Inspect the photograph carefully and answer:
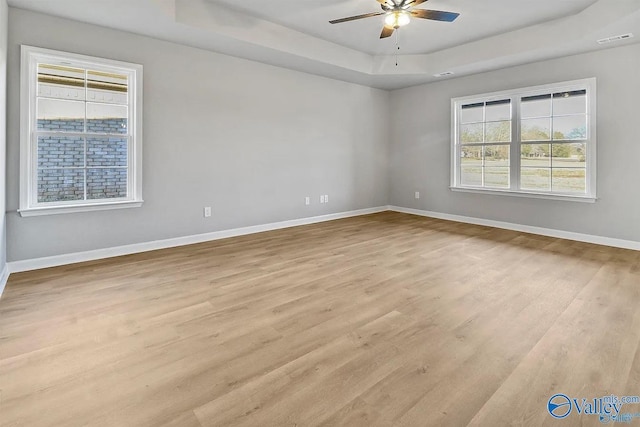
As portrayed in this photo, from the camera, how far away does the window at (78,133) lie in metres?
3.47

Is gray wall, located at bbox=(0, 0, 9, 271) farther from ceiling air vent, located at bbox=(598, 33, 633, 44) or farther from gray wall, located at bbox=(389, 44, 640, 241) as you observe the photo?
ceiling air vent, located at bbox=(598, 33, 633, 44)

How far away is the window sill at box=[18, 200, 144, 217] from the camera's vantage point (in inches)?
136

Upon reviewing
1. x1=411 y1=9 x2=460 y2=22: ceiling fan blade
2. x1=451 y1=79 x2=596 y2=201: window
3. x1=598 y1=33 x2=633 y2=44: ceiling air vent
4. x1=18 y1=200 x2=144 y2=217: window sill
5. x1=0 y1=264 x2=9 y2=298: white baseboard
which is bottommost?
x1=0 y1=264 x2=9 y2=298: white baseboard

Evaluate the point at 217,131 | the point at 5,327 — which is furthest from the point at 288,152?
the point at 5,327

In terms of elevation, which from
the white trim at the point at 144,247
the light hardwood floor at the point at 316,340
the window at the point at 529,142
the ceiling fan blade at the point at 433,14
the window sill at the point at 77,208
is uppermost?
the ceiling fan blade at the point at 433,14

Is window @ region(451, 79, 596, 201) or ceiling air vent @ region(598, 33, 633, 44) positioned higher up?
ceiling air vent @ region(598, 33, 633, 44)

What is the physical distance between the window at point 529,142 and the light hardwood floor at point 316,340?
1567 mm

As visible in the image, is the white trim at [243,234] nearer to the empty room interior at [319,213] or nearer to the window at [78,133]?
the empty room interior at [319,213]

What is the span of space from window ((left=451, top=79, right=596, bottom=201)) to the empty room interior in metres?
0.03

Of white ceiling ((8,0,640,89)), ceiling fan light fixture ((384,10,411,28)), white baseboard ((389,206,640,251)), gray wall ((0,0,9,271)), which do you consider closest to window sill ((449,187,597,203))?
white baseboard ((389,206,640,251))

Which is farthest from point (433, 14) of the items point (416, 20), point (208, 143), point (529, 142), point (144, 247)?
point (144, 247)

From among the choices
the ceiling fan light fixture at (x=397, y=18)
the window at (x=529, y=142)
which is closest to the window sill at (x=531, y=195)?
the window at (x=529, y=142)

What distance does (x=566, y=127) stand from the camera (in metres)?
4.92

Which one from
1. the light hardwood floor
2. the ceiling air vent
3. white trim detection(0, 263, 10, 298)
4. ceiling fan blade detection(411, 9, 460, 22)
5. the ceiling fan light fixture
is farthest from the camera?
the ceiling air vent
